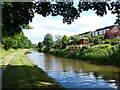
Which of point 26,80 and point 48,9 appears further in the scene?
point 26,80

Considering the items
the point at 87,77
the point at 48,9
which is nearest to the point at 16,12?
the point at 48,9

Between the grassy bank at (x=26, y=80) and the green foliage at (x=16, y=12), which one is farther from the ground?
the green foliage at (x=16, y=12)

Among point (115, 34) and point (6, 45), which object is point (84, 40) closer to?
point (115, 34)

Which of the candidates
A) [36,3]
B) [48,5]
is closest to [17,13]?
[36,3]

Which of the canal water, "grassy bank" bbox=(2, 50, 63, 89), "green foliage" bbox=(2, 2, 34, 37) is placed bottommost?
the canal water

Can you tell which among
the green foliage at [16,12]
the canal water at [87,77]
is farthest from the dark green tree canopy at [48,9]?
the canal water at [87,77]

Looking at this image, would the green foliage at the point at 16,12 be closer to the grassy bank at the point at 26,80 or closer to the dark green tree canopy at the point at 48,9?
the dark green tree canopy at the point at 48,9

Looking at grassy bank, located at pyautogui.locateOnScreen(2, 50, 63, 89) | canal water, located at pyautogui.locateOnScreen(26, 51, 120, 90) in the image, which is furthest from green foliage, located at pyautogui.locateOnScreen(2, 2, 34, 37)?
canal water, located at pyautogui.locateOnScreen(26, 51, 120, 90)

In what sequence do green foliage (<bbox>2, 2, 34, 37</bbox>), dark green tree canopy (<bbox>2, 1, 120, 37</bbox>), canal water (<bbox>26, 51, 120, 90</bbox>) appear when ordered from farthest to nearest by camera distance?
canal water (<bbox>26, 51, 120, 90</bbox>), green foliage (<bbox>2, 2, 34, 37</bbox>), dark green tree canopy (<bbox>2, 1, 120, 37</bbox>)

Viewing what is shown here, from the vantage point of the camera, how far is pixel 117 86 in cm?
921

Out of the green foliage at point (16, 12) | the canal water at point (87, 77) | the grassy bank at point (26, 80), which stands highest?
the green foliage at point (16, 12)

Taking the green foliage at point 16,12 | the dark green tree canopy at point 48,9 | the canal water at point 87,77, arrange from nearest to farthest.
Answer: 1. the dark green tree canopy at point 48,9
2. the green foliage at point 16,12
3. the canal water at point 87,77

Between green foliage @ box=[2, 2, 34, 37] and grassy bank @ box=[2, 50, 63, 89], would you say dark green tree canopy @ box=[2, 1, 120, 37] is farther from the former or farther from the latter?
grassy bank @ box=[2, 50, 63, 89]

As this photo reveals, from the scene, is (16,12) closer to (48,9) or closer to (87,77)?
(48,9)
